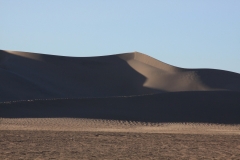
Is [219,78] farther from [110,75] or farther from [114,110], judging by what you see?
[114,110]

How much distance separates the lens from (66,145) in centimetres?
2123

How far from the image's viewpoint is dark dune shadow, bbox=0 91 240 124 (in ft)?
120

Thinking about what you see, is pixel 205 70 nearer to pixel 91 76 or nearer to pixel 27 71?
pixel 91 76

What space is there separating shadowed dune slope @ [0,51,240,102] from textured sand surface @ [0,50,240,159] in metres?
0.10

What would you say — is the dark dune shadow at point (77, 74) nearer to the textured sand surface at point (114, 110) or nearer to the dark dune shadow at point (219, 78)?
the textured sand surface at point (114, 110)

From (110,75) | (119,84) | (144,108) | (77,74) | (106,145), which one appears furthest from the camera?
(110,75)

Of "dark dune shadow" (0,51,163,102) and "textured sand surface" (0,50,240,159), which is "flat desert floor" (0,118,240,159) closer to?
"textured sand surface" (0,50,240,159)

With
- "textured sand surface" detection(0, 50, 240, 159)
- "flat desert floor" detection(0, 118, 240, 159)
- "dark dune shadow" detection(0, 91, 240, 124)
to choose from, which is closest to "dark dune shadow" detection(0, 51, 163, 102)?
"textured sand surface" detection(0, 50, 240, 159)

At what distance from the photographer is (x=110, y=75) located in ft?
206

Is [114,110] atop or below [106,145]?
atop

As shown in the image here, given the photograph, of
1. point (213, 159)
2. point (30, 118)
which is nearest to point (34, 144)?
point (213, 159)

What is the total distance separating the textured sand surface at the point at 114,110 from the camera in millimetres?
20531

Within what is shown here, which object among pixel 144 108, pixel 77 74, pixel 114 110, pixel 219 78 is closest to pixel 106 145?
pixel 114 110

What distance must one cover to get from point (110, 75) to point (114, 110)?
80.0 feet
